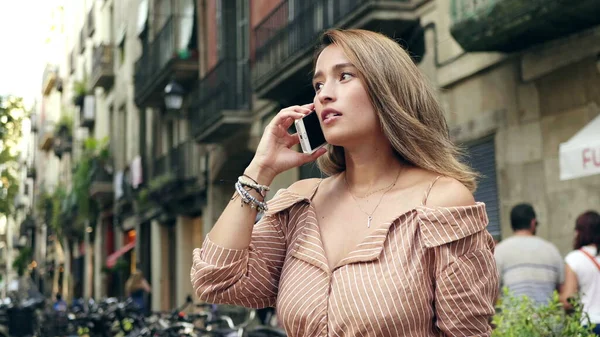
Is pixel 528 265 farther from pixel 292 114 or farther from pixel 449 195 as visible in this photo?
pixel 449 195

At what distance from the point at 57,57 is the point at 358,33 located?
50480mm

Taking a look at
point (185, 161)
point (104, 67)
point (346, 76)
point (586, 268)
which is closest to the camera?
point (346, 76)

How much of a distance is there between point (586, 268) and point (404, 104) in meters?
4.64

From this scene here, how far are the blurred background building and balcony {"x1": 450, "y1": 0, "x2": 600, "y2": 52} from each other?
2 centimetres

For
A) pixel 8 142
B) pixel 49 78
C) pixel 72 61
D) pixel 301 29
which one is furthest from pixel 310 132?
pixel 49 78

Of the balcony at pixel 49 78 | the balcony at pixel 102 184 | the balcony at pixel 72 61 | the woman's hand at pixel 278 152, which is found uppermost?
the balcony at pixel 49 78

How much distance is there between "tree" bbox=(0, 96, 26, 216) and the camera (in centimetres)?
2620

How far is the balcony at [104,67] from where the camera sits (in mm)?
33469

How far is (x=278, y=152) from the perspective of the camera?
2.67 metres

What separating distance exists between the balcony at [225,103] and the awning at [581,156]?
1090 cm

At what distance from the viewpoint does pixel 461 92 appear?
1125 centimetres

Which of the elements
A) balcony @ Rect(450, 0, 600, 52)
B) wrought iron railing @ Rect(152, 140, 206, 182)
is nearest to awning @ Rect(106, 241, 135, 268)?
wrought iron railing @ Rect(152, 140, 206, 182)

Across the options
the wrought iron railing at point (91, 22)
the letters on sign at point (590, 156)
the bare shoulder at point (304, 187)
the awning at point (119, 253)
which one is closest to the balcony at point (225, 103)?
the letters on sign at point (590, 156)

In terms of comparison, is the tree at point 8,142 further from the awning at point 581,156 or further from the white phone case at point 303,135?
the white phone case at point 303,135
